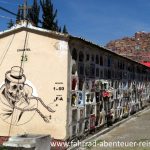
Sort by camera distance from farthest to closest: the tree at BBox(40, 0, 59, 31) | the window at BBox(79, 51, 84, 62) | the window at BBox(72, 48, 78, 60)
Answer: the tree at BBox(40, 0, 59, 31), the window at BBox(79, 51, 84, 62), the window at BBox(72, 48, 78, 60)

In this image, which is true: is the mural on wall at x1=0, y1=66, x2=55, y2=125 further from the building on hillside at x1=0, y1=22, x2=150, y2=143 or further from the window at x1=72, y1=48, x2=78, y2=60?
the window at x1=72, y1=48, x2=78, y2=60

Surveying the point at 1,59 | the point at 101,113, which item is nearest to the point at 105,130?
the point at 101,113

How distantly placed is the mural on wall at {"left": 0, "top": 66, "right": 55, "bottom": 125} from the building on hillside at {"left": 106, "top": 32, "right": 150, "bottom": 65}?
2905 centimetres

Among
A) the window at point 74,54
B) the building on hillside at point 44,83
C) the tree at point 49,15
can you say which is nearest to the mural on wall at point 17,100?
the building on hillside at point 44,83

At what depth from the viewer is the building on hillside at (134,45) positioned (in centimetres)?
3947

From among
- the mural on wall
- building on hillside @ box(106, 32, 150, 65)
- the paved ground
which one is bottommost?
the paved ground

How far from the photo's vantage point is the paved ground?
11000mm

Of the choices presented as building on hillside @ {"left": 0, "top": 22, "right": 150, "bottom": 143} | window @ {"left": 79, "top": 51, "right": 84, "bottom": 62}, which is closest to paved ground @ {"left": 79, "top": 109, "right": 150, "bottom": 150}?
building on hillside @ {"left": 0, "top": 22, "right": 150, "bottom": 143}

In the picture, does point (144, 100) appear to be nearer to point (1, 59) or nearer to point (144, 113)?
point (144, 113)

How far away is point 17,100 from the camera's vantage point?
35.3 feet

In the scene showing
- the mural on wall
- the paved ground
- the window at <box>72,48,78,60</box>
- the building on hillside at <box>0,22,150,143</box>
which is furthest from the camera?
the paved ground

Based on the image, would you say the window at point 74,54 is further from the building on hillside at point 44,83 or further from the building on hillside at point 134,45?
the building on hillside at point 134,45

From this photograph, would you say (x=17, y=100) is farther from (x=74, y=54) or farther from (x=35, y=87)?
(x=74, y=54)

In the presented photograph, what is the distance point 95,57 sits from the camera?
41.8 feet
